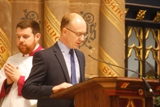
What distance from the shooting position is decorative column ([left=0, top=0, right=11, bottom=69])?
5945 millimetres

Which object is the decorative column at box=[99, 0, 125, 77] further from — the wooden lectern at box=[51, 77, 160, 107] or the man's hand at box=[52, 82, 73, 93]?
the wooden lectern at box=[51, 77, 160, 107]

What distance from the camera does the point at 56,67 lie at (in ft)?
12.5

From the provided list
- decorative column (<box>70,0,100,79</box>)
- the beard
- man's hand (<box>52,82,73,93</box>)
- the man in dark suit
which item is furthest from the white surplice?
decorative column (<box>70,0,100,79</box>)

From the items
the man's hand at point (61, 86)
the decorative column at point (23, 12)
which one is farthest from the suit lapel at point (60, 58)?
the decorative column at point (23, 12)

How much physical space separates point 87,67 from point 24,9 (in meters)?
1.00

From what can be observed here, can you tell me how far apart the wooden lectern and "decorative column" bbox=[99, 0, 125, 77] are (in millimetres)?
2816

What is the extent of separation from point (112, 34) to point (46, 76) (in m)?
2.64

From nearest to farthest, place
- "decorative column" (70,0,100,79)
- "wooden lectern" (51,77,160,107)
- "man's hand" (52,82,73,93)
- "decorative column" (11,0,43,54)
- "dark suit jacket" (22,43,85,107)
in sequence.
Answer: "wooden lectern" (51,77,160,107) → "man's hand" (52,82,73,93) → "dark suit jacket" (22,43,85,107) → "decorative column" (11,0,43,54) → "decorative column" (70,0,100,79)

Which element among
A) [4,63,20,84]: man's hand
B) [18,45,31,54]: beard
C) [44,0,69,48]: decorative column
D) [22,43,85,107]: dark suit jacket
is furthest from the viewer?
[44,0,69,48]: decorative column

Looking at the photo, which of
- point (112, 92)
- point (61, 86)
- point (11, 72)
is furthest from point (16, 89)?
point (112, 92)

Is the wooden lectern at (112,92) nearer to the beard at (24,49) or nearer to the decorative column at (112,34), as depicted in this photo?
the beard at (24,49)

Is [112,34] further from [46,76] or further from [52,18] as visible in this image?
[46,76]

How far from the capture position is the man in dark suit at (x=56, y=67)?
373 centimetres

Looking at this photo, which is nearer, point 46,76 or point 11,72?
point 46,76
